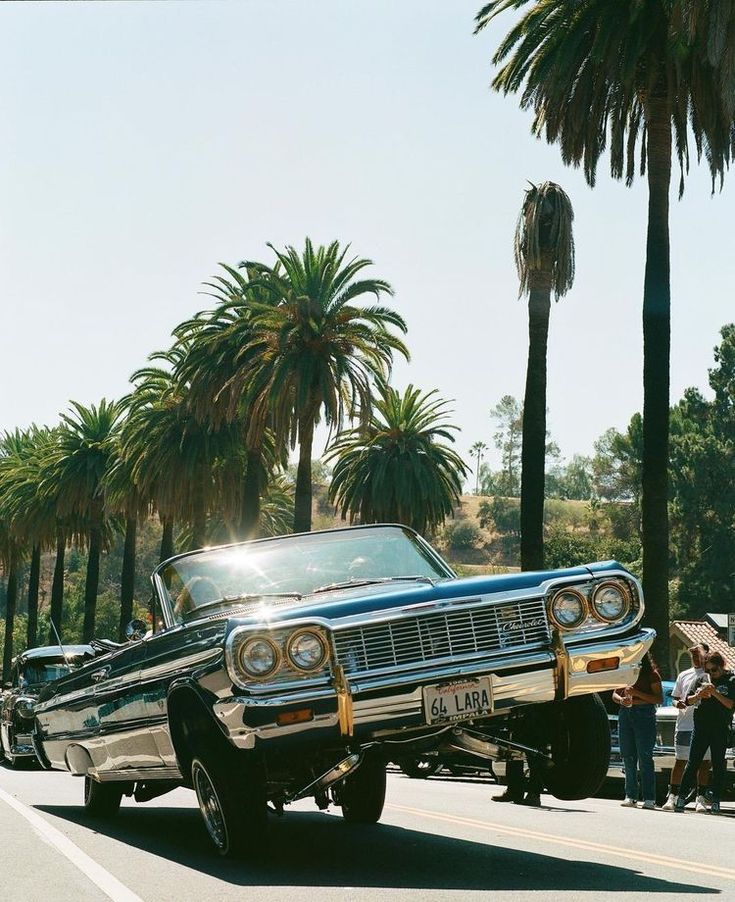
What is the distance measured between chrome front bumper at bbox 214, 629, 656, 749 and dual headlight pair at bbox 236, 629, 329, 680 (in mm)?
136

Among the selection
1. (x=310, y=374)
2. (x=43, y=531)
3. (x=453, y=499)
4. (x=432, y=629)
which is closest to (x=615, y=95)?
(x=310, y=374)

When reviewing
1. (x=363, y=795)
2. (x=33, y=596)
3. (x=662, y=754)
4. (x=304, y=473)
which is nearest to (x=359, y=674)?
(x=363, y=795)

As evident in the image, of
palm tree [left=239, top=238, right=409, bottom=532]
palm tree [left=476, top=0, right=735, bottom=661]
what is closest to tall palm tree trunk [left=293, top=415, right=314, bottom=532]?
palm tree [left=239, top=238, right=409, bottom=532]

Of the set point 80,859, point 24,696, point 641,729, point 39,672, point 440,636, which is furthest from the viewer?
point 39,672

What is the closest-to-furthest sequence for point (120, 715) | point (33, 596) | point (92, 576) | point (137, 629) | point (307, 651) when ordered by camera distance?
1. point (307, 651)
2. point (120, 715)
3. point (137, 629)
4. point (92, 576)
5. point (33, 596)

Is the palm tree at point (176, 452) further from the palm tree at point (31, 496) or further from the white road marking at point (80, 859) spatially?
the white road marking at point (80, 859)

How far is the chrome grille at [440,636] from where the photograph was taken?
772 centimetres

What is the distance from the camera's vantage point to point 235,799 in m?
7.92

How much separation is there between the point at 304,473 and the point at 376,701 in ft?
103

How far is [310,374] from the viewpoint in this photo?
38.1 m

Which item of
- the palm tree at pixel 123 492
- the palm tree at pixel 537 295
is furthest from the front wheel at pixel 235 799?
the palm tree at pixel 123 492

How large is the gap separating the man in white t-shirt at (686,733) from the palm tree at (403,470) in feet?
127

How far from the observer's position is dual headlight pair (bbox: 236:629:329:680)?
7.65 meters

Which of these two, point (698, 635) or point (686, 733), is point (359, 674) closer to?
point (686, 733)
